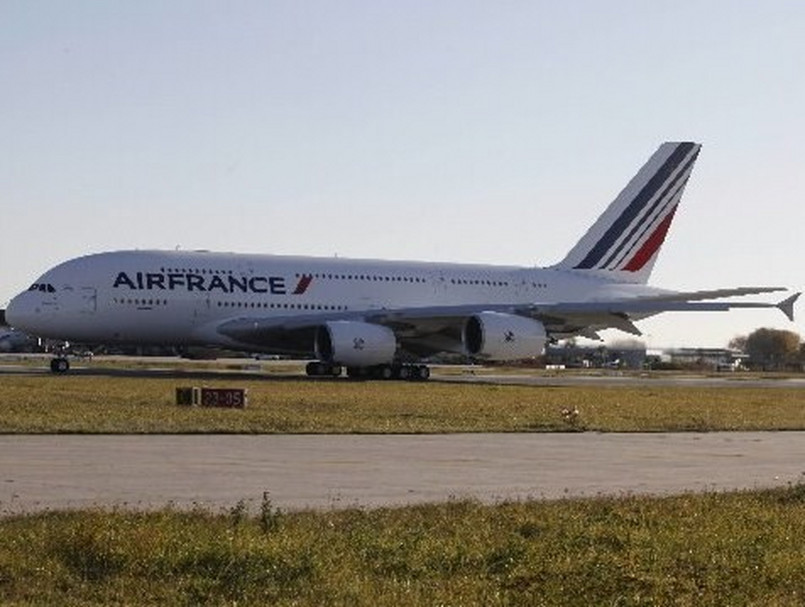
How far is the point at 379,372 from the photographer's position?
2466 inches

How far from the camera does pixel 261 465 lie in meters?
23.0

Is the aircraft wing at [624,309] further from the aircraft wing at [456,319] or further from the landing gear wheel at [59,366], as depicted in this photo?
the landing gear wheel at [59,366]

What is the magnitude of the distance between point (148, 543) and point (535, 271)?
57904 millimetres

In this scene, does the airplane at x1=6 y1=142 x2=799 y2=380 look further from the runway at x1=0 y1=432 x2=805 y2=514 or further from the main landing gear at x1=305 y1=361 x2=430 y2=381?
the runway at x1=0 y1=432 x2=805 y2=514

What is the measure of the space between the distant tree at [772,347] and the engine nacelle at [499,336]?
10219 cm

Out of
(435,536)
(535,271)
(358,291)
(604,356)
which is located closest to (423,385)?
(358,291)

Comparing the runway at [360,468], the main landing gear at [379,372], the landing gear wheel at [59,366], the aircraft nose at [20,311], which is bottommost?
the runway at [360,468]

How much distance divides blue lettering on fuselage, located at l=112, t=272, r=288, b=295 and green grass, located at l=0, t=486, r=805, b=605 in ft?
142

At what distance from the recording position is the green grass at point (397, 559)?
11789 millimetres

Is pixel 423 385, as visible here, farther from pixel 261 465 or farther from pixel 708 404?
pixel 261 465

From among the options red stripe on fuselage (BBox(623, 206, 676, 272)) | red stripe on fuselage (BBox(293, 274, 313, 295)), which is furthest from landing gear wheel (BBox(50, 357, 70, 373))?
red stripe on fuselage (BBox(623, 206, 676, 272))

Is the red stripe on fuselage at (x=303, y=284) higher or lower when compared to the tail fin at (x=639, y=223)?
lower

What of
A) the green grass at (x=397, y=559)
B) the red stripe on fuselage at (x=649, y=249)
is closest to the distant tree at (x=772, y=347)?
the red stripe on fuselage at (x=649, y=249)

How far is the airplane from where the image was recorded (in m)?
59.2
